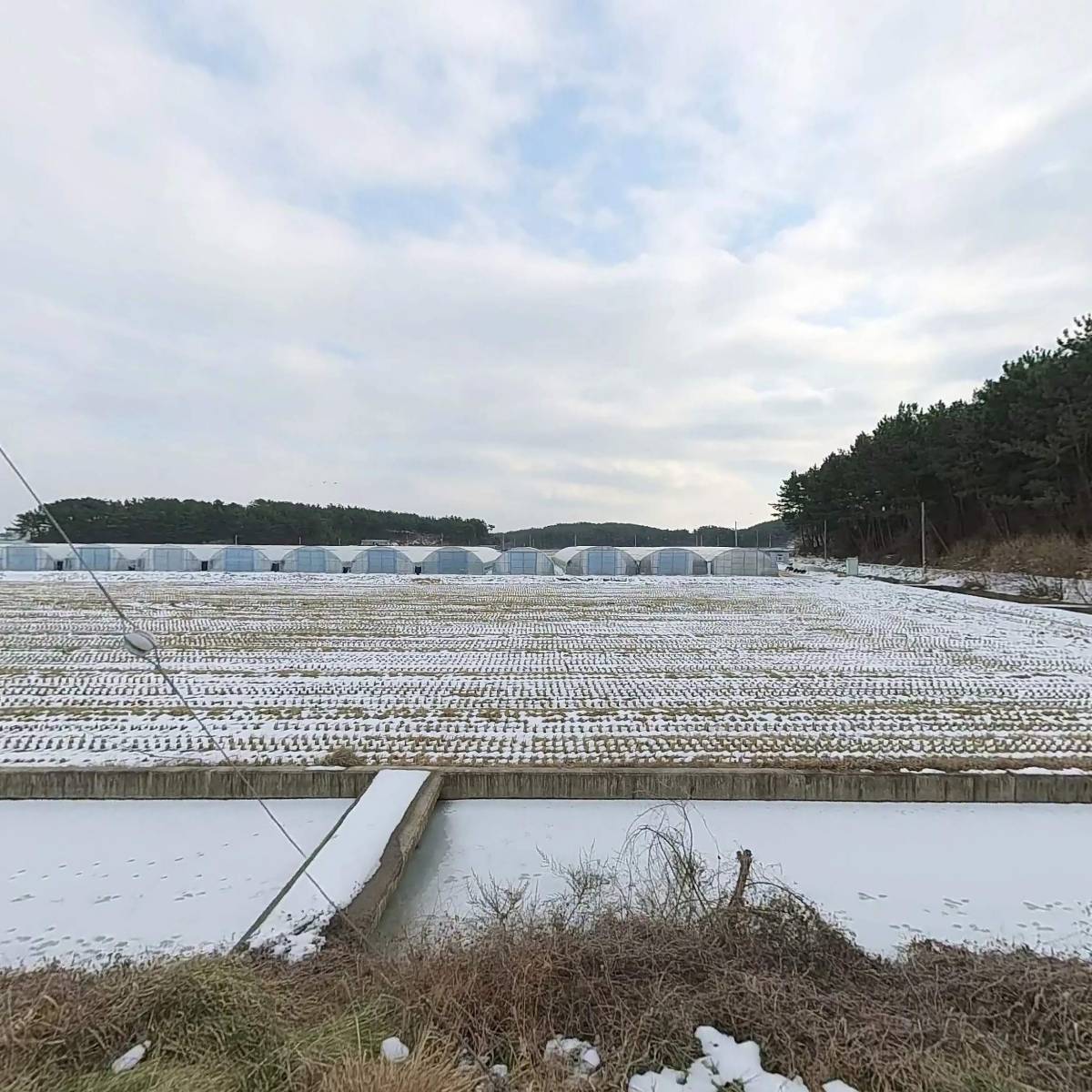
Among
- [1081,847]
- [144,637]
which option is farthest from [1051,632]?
[144,637]

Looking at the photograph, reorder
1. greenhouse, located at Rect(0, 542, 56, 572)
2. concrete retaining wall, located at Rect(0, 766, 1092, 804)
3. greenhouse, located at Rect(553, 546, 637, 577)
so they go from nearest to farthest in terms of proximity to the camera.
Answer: concrete retaining wall, located at Rect(0, 766, 1092, 804) < greenhouse, located at Rect(0, 542, 56, 572) < greenhouse, located at Rect(553, 546, 637, 577)

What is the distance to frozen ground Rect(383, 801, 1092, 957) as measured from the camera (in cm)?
263

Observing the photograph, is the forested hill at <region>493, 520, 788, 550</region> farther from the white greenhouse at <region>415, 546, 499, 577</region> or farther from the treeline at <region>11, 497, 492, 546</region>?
the white greenhouse at <region>415, 546, 499, 577</region>

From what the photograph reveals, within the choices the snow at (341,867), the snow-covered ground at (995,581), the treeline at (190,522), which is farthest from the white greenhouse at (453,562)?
the snow at (341,867)

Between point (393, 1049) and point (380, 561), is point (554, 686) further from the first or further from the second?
point (380, 561)

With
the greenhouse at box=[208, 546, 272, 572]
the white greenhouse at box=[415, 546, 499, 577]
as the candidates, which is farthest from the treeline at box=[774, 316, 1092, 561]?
the greenhouse at box=[208, 546, 272, 572]

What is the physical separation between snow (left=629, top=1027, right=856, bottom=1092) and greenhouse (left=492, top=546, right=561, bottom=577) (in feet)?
81.1

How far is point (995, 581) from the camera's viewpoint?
18906 millimetres

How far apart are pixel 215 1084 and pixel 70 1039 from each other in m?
0.43

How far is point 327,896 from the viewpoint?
8.43 ft

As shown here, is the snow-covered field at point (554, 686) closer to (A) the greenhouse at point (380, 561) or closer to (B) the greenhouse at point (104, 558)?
(A) the greenhouse at point (380, 561)

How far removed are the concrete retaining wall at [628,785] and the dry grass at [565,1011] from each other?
148cm

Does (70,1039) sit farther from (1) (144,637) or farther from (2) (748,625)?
(2) (748,625)

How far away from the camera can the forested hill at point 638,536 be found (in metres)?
59.3
